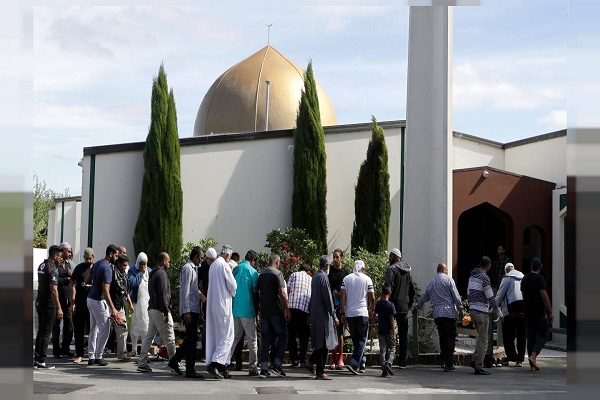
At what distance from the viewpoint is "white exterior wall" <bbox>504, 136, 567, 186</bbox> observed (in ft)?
82.1

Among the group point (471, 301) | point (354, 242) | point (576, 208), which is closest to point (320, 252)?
point (354, 242)

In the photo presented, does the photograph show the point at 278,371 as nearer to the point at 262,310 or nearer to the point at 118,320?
the point at 262,310

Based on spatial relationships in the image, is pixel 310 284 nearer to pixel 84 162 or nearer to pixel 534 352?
pixel 534 352

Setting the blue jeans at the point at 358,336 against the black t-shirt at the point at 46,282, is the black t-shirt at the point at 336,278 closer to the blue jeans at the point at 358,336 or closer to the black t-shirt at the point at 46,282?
the blue jeans at the point at 358,336

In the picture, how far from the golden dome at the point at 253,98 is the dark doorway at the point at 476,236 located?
9.68 m

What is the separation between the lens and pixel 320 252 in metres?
23.1

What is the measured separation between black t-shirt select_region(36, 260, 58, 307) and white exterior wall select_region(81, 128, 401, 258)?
27.7 ft

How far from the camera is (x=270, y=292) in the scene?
1397 cm

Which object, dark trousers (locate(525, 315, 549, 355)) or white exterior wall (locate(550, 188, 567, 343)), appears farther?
white exterior wall (locate(550, 188, 567, 343))

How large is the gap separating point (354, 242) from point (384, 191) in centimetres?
150

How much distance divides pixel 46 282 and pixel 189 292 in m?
2.44

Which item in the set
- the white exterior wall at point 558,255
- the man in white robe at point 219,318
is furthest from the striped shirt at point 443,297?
the white exterior wall at point 558,255

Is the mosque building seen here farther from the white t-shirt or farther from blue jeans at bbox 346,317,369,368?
blue jeans at bbox 346,317,369,368

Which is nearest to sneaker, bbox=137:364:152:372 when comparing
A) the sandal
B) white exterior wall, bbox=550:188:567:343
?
the sandal
